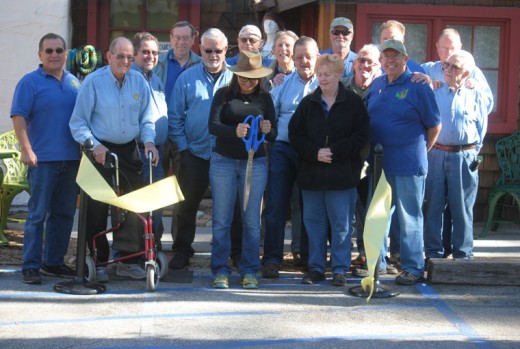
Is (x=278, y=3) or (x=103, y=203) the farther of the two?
(x=278, y=3)

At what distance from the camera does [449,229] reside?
8109 mm

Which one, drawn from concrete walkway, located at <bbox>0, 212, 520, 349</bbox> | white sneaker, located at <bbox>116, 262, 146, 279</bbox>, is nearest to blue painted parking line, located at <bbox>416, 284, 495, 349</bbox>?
concrete walkway, located at <bbox>0, 212, 520, 349</bbox>

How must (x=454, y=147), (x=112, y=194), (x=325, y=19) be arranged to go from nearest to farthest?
(x=112, y=194)
(x=454, y=147)
(x=325, y=19)

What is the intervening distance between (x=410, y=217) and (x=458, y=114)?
3.41 ft

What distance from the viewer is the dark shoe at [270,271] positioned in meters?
7.43

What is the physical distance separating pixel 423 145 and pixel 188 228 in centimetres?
210

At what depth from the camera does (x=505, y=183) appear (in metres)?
10.3

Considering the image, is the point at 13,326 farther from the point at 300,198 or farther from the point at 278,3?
the point at 278,3

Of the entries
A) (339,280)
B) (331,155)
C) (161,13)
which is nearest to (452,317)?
(339,280)

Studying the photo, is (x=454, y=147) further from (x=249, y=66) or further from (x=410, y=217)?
(x=249, y=66)

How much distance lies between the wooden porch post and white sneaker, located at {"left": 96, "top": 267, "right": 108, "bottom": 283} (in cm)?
389

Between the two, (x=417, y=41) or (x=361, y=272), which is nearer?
(x=361, y=272)

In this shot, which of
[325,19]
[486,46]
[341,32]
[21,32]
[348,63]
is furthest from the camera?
[486,46]

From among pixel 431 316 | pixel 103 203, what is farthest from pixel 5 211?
pixel 431 316
